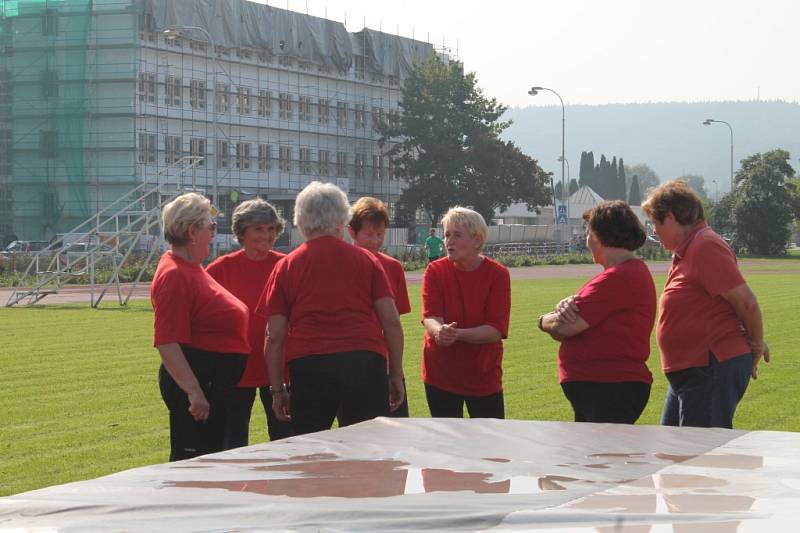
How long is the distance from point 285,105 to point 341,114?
6655 millimetres

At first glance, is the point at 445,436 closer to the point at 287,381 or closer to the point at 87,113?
the point at 287,381

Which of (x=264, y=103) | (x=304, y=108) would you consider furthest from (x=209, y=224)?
(x=304, y=108)

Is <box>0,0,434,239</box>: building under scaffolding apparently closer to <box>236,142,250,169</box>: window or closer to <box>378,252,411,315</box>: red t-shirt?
<box>236,142,250,169</box>: window

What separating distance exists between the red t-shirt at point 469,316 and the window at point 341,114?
8435 centimetres

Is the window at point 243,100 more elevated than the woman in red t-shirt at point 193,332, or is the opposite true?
the window at point 243,100

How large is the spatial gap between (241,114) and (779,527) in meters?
79.7

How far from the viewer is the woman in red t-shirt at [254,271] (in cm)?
728

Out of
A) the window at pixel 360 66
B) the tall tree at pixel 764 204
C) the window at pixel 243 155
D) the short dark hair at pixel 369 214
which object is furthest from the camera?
the tall tree at pixel 764 204

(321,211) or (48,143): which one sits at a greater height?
(48,143)

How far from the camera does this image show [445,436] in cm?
453

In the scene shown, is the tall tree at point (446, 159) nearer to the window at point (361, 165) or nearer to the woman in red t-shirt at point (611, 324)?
the window at point (361, 165)

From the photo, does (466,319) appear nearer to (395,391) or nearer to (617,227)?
A: (395,391)

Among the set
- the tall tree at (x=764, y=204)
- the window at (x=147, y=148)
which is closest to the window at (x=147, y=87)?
the window at (x=147, y=148)

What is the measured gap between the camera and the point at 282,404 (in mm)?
6719
